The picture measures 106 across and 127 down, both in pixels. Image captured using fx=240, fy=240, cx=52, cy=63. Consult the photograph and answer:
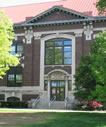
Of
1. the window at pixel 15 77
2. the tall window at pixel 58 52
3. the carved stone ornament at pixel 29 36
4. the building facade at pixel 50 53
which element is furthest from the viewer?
the carved stone ornament at pixel 29 36

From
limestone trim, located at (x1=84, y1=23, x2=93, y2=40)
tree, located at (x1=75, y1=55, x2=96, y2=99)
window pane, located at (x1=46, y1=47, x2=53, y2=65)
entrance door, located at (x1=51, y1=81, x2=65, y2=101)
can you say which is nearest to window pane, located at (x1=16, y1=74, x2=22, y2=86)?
window pane, located at (x1=46, y1=47, x2=53, y2=65)

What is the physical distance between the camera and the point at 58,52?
34.3 meters

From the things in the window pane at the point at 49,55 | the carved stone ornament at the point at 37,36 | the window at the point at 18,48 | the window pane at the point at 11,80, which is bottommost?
the window pane at the point at 11,80

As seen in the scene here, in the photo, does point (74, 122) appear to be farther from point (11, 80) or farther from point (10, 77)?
point (10, 77)

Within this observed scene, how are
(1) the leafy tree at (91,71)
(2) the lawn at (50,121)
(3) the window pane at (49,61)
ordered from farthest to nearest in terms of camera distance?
(3) the window pane at (49,61)
(1) the leafy tree at (91,71)
(2) the lawn at (50,121)

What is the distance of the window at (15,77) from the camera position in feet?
116

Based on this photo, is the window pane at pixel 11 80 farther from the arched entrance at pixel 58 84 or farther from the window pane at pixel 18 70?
the arched entrance at pixel 58 84

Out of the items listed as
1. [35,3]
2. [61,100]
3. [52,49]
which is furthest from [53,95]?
[35,3]

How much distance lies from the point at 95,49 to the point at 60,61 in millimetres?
11440

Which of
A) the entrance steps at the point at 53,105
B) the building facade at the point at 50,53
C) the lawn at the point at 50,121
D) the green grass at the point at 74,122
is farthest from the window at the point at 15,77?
the green grass at the point at 74,122

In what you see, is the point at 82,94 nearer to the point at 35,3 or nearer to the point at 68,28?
the point at 68,28

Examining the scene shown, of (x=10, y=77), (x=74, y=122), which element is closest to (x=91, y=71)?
(x=74, y=122)

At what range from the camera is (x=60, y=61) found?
112ft

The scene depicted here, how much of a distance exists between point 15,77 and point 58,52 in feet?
24.4
